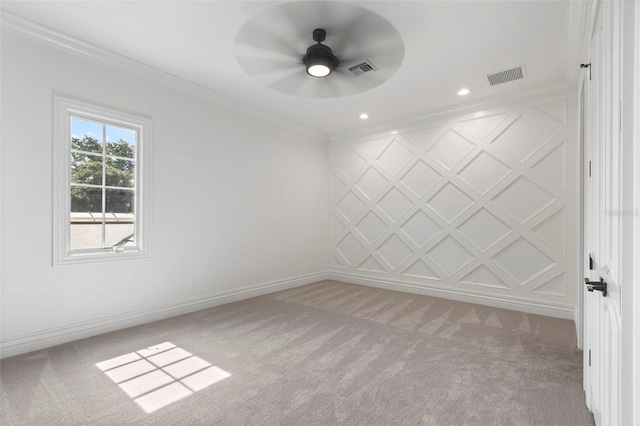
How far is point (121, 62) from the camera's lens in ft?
10.4

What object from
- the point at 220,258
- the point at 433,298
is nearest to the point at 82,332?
the point at 220,258

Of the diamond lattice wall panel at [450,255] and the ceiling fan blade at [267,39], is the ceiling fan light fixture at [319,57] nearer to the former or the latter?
the ceiling fan blade at [267,39]

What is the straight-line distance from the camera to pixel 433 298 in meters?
4.50

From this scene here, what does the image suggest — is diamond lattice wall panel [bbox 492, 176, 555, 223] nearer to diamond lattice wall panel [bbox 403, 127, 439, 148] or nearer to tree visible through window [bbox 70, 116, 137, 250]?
diamond lattice wall panel [bbox 403, 127, 439, 148]

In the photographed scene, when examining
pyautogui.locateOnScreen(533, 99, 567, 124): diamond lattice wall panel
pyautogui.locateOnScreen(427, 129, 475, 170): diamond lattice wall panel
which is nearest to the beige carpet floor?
pyautogui.locateOnScreen(427, 129, 475, 170): diamond lattice wall panel

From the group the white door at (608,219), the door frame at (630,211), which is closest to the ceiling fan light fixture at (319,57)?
the white door at (608,219)

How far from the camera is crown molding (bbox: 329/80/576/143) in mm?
3699

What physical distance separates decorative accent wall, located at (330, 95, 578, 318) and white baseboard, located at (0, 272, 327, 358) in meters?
2.21

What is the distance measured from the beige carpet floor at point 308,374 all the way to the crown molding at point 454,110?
281 cm

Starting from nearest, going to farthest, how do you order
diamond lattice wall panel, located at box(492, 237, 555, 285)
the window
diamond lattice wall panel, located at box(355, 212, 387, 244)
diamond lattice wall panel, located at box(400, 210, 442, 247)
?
the window
diamond lattice wall panel, located at box(492, 237, 555, 285)
diamond lattice wall panel, located at box(400, 210, 442, 247)
diamond lattice wall panel, located at box(355, 212, 387, 244)

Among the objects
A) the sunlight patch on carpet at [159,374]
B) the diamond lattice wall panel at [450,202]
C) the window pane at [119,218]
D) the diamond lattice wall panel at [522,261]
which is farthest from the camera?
the diamond lattice wall panel at [450,202]

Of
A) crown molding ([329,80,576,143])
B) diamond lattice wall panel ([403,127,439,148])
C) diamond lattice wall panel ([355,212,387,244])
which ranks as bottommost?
diamond lattice wall panel ([355,212,387,244])

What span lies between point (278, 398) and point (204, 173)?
2947 mm

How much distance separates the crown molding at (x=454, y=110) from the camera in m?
3.70
